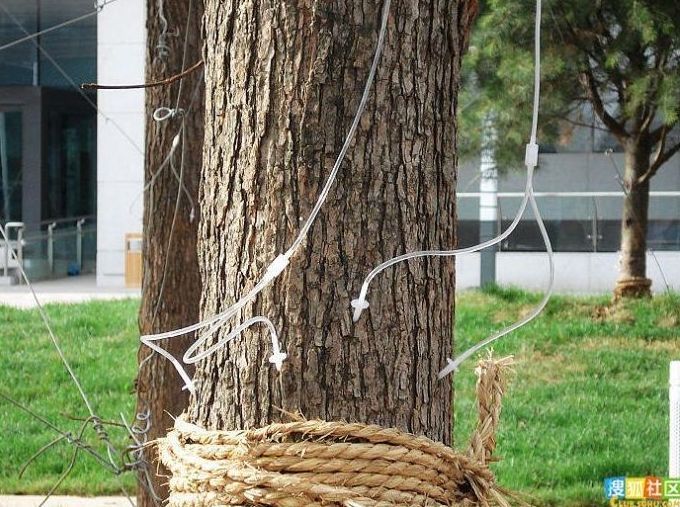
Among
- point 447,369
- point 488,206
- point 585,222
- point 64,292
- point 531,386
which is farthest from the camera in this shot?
point 64,292

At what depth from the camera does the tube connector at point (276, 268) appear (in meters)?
1.56

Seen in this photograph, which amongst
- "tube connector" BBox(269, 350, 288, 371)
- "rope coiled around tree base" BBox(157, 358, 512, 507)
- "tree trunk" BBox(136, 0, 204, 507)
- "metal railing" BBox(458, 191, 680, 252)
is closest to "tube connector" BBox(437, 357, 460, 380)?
"rope coiled around tree base" BBox(157, 358, 512, 507)

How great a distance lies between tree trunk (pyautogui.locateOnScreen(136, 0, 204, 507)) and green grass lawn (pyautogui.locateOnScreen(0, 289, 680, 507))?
1.84 metres

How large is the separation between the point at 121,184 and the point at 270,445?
15.9 m

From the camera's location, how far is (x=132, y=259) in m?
16.7

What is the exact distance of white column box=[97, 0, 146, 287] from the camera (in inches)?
655

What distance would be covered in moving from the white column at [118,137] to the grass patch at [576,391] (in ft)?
23.2

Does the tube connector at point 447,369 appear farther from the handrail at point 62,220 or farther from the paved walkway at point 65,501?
the handrail at point 62,220

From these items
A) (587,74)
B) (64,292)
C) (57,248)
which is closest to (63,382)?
(587,74)

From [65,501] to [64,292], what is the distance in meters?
9.32

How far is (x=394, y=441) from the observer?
154cm

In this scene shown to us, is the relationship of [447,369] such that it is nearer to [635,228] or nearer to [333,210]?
[333,210]

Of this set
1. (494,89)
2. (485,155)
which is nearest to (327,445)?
(494,89)

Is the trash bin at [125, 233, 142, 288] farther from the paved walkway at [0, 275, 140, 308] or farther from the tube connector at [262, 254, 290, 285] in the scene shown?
the tube connector at [262, 254, 290, 285]
